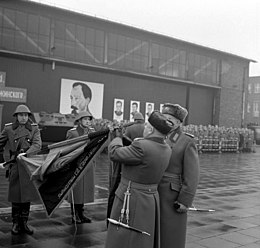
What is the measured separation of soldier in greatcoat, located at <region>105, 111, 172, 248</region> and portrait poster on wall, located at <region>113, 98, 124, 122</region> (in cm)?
2431

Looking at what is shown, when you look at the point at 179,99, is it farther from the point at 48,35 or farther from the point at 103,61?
the point at 48,35

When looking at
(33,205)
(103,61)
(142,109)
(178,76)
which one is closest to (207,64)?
(178,76)

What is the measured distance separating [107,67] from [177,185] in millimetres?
23333

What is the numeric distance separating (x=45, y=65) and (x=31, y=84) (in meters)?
1.49

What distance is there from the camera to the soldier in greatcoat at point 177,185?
3.81m

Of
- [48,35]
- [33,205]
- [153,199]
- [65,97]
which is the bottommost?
[33,205]

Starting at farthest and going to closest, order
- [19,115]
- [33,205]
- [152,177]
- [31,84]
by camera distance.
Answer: [31,84], [33,205], [19,115], [152,177]

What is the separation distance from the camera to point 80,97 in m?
25.9

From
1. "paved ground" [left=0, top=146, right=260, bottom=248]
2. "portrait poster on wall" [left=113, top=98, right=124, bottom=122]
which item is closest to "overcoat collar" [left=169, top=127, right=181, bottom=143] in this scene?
"paved ground" [left=0, top=146, right=260, bottom=248]

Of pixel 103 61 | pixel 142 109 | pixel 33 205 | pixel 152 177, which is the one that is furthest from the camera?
pixel 142 109

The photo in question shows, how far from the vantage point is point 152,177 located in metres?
3.55

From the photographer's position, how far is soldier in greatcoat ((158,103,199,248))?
381 cm

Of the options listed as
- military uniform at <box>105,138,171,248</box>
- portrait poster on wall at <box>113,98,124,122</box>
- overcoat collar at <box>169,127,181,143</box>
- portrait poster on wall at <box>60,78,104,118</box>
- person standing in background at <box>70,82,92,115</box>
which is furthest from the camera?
portrait poster on wall at <box>113,98,124,122</box>

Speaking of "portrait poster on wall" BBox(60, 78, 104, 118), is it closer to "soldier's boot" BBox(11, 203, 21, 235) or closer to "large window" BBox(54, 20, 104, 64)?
"large window" BBox(54, 20, 104, 64)
